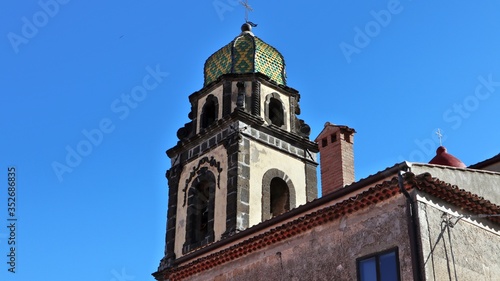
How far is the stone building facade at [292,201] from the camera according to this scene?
12633mm

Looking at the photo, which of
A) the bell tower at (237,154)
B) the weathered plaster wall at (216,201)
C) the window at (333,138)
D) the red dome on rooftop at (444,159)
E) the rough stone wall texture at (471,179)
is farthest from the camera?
the bell tower at (237,154)

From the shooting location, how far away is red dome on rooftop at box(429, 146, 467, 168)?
19.9m

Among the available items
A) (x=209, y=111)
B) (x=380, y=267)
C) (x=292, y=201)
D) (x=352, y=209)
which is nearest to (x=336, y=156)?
(x=352, y=209)

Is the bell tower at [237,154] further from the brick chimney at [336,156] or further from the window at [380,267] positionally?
the window at [380,267]

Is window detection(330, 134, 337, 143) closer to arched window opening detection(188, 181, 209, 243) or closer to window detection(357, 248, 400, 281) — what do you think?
window detection(357, 248, 400, 281)

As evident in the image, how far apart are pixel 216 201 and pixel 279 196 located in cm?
252

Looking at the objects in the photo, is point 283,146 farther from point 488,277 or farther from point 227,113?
point 488,277

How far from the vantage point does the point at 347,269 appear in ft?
43.1

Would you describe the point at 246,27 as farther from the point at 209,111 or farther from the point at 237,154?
the point at 237,154

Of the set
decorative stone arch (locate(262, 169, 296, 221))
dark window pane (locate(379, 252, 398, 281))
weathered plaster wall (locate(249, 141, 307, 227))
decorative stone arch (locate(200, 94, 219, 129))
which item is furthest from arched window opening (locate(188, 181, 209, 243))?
dark window pane (locate(379, 252, 398, 281))

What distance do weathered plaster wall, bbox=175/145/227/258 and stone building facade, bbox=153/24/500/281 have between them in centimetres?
5

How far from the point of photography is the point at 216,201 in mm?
24594

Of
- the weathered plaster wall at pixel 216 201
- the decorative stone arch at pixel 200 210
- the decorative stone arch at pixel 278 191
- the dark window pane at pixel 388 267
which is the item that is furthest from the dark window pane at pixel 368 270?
the decorative stone arch at pixel 278 191

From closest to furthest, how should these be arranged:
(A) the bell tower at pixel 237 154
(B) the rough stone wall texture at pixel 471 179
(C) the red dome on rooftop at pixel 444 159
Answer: (B) the rough stone wall texture at pixel 471 179, (C) the red dome on rooftop at pixel 444 159, (A) the bell tower at pixel 237 154
